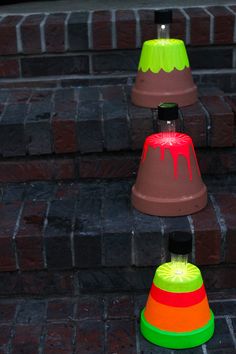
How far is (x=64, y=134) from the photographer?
2.37m

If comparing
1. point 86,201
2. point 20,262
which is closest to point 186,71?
point 86,201

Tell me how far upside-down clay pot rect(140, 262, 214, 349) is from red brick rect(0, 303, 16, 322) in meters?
0.54

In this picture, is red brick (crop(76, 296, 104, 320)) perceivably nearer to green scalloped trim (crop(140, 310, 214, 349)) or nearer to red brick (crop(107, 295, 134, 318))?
red brick (crop(107, 295, 134, 318))

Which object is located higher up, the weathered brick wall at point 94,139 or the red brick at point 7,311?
the weathered brick wall at point 94,139

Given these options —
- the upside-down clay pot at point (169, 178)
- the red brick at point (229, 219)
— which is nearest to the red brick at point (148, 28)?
the upside-down clay pot at point (169, 178)

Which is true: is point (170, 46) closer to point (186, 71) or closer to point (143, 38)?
point (186, 71)

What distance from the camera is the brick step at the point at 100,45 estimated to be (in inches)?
111

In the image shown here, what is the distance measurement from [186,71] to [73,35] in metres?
0.68

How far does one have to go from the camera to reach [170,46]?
2.45 metres

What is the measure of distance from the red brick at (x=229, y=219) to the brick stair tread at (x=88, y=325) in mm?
180

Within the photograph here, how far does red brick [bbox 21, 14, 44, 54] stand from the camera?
2.80 meters

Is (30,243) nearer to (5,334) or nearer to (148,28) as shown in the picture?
(5,334)

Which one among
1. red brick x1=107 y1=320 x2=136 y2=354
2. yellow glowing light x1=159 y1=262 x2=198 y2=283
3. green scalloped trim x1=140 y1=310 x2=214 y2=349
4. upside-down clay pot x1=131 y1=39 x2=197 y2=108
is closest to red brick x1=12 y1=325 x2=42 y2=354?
red brick x1=107 y1=320 x2=136 y2=354

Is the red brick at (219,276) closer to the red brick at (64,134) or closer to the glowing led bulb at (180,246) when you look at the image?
the glowing led bulb at (180,246)
